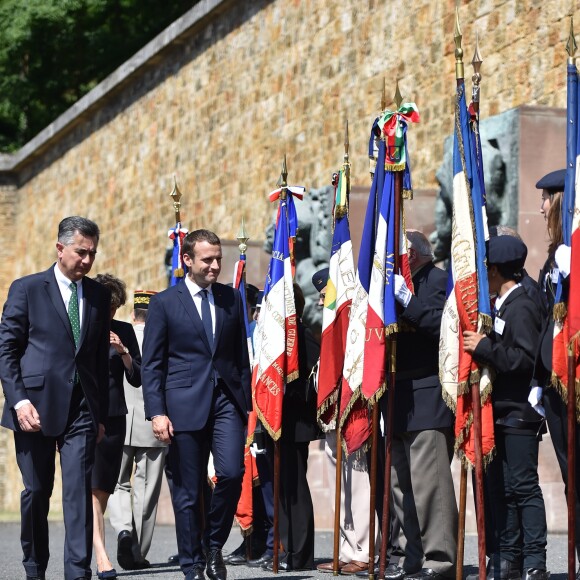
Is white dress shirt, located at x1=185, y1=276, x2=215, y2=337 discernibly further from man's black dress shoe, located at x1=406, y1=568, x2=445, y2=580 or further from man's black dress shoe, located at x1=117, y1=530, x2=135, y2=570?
man's black dress shoe, located at x1=117, y1=530, x2=135, y2=570

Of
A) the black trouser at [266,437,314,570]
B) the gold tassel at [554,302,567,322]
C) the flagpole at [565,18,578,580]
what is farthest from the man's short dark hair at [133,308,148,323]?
the flagpole at [565,18,578,580]

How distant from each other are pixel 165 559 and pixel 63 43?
78.1ft

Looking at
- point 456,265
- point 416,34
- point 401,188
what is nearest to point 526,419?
point 456,265

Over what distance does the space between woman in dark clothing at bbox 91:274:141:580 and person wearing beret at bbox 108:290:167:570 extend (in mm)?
1052

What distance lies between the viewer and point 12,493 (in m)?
28.9

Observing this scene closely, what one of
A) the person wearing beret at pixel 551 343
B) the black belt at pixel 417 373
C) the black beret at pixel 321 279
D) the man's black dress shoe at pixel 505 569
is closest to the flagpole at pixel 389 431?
the black belt at pixel 417 373

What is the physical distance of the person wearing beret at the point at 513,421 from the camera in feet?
23.2

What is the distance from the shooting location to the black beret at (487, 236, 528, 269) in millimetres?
7277

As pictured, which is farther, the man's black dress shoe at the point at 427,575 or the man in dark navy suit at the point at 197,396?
the man in dark navy suit at the point at 197,396

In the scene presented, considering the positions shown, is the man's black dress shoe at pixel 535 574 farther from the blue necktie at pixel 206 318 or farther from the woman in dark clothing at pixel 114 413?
the woman in dark clothing at pixel 114 413

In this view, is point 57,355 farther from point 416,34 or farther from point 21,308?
point 416,34

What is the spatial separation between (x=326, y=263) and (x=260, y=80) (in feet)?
21.7

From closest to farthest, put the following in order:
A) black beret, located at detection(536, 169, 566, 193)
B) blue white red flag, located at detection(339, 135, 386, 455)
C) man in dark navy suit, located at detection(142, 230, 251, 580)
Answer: black beret, located at detection(536, 169, 566, 193) → man in dark navy suit, located at detection(142, 230, 251, 580) → blue white red flag, located at detection(339, 135, 386, 455)

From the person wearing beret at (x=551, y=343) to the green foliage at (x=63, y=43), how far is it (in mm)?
25423
